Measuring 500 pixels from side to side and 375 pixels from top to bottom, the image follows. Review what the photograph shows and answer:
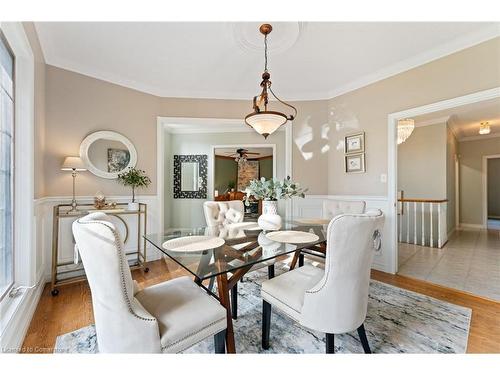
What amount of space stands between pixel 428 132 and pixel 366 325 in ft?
14.9

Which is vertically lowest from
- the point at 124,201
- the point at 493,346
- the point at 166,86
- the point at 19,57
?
the point at 493,346

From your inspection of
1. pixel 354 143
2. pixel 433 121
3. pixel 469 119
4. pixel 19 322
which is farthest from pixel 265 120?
pixel 469 119

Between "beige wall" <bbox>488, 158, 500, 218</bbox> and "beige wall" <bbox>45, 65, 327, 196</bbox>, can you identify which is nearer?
"beige wall" <bbox>45, 65, 327, 196</bbox>

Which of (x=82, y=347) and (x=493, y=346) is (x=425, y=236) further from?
(x=82, y=347)

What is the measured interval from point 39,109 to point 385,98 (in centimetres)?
398

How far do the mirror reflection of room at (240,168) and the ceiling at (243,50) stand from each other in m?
3.89

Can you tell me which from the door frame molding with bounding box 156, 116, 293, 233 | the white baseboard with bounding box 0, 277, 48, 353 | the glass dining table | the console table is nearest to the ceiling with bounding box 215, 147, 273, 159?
the door frame molding with bounding box 156, 116, 293, 233

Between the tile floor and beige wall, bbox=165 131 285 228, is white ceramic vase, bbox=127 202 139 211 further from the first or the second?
the tile floor

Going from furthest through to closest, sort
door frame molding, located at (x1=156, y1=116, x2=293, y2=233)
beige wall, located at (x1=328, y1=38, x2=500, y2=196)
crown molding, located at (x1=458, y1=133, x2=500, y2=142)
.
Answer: crown molding, located at (x1=458, y1=133, x2=500, y2=142)
door frame molding, located at (x1=156, y1=116, x2=293, y2=233)
beige wall, located at (x1=328, y1=38, x2=500, y2=196)

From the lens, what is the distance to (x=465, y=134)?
5.68 metres

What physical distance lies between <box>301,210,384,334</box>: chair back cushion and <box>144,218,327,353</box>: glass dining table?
0.35m

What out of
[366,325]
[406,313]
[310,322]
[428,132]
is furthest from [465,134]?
[310,322]

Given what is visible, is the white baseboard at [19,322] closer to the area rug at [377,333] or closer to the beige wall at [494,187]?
the area rug at [377,333]

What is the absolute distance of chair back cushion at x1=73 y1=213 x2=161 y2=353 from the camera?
876 millimetres
